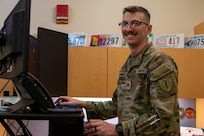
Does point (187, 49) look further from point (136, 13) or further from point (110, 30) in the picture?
point (136, 13)

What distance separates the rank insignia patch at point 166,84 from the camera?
1343mm

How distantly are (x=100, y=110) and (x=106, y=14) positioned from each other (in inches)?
85.9

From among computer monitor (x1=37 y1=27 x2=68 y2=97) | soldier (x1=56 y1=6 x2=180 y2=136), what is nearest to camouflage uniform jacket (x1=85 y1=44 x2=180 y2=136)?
soldier (x1=56 y1=6 x2=180 y2=136)

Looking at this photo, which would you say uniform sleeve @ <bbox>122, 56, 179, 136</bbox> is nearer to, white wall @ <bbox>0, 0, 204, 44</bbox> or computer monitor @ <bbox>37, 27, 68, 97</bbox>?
computer monitor @ <bbox>37, 27, 68, 97</bbox>

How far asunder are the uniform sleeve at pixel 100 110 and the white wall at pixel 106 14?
2.01 m

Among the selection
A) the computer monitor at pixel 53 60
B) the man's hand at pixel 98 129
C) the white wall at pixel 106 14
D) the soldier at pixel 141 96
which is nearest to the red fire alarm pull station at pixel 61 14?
the white wall at pixel 106 14

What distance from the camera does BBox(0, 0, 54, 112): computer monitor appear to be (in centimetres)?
98

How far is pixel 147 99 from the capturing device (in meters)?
1.45

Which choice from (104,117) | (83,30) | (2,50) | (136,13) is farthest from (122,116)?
(83,30)

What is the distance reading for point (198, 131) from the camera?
297 centimetres

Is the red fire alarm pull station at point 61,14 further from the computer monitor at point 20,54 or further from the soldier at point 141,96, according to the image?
the computer monitor at point 20,54

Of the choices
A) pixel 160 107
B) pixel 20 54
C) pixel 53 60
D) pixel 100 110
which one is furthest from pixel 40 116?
pixel 53 60

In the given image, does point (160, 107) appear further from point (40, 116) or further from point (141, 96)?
point (40, 116)

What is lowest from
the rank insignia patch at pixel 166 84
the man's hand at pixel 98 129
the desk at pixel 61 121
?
the man's hand at pixel 98 129
